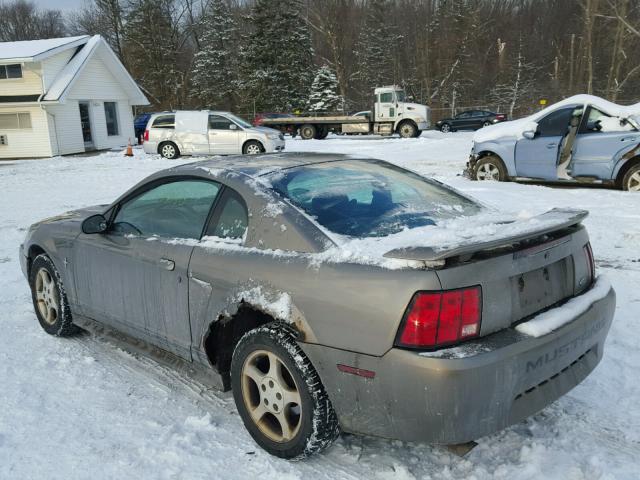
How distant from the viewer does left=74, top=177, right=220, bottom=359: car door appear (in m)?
3.16

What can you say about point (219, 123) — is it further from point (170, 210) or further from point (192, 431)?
point (192, 431)

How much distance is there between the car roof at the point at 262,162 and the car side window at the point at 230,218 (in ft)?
0.58

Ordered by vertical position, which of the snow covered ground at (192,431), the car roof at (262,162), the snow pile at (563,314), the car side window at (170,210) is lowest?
the snow covered ground at (192,431)

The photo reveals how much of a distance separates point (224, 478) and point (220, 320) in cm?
77

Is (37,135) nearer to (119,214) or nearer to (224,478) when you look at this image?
(119,214)

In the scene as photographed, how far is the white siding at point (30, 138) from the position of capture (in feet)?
78.9

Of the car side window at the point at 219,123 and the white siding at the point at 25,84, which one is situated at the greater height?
the white siding at the point at 25,84

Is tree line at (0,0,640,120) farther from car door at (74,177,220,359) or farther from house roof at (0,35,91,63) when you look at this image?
car door at (74,177,220,359)

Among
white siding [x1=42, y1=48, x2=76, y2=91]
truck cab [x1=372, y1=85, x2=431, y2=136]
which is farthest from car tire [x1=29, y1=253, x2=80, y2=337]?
truck cab [x1=372, y1=85, x2=431, y2=136]

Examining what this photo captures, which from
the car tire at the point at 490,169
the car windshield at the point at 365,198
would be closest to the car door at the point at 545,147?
the car tire at the point at 490,169

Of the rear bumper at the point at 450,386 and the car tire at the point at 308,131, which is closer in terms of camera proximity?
the rear bumper at the point at 450,386

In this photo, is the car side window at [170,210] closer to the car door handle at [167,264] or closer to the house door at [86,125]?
the car door handle at [167,264]

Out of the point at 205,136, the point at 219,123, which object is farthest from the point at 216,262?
the point at 205,136

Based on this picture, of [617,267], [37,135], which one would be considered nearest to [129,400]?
[617,267]
